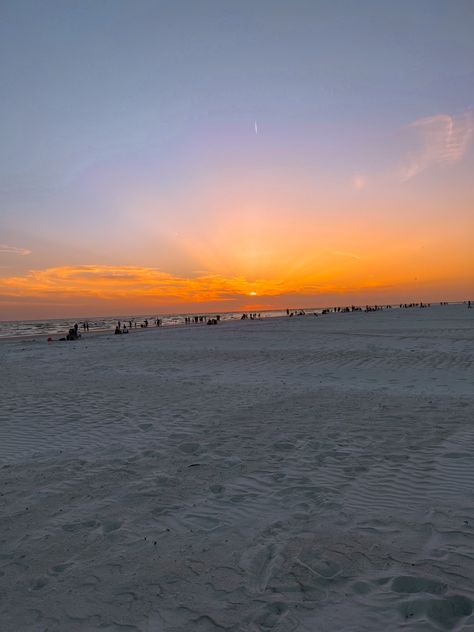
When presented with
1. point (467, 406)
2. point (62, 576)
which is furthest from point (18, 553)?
point (467, 406)

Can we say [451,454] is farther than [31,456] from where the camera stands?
No

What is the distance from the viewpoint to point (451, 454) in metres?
6.84

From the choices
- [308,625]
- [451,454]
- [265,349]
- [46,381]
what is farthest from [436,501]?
[265,349]

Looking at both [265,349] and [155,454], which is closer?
[155,454]

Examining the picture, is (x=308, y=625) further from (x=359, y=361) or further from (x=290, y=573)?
(x=359, y=361)

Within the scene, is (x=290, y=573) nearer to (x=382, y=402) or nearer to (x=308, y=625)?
(x=308, y=625)

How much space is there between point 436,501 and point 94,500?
4481mm

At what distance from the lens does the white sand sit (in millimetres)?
3506

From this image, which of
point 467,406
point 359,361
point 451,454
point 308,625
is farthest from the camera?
point 359,361

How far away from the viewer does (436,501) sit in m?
→ 5.26

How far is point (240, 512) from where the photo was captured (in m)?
5.14

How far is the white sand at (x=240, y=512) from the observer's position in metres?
3.51

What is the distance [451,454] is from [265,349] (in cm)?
1630

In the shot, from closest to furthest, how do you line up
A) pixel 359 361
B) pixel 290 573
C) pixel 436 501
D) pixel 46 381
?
pixel 290 573 < pixel 436 501 < pixel 46 381 < pixel 359 361
